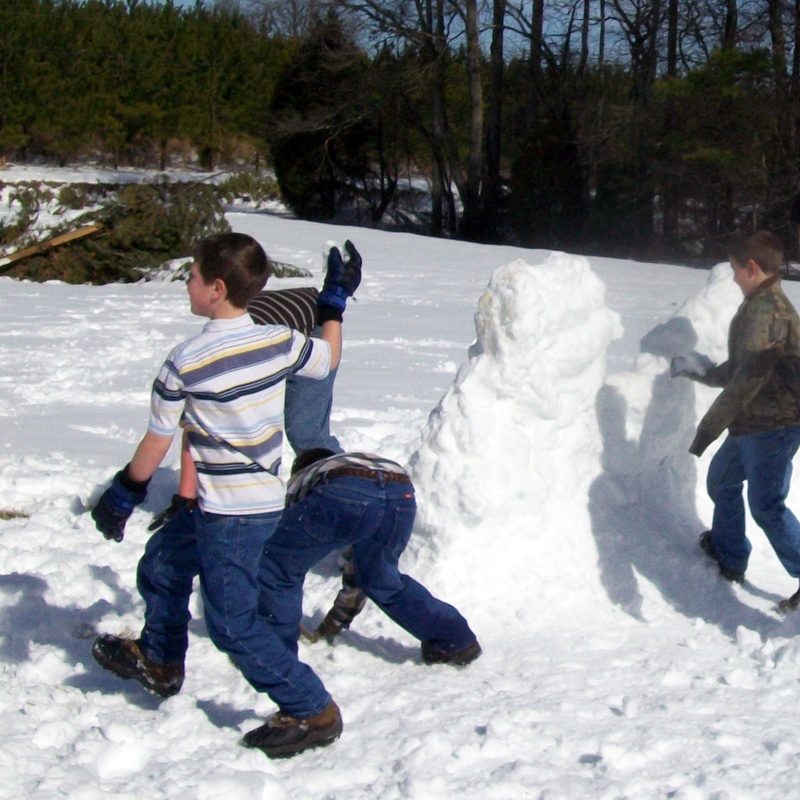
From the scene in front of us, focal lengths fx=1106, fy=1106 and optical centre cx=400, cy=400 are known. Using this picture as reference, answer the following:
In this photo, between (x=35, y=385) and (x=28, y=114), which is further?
(x=28, y=114)

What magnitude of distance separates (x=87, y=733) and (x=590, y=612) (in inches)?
73.9

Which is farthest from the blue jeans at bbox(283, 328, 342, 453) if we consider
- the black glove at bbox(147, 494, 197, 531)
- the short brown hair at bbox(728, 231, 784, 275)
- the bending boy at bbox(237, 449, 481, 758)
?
the short brown hair at bbox(728, 231, 784, 275)

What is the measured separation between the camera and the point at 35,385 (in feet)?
25.0

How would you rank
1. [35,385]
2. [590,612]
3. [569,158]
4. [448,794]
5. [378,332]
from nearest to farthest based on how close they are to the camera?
[448,794] < [590,612] < [35,385] < [378,332] < [569,158]

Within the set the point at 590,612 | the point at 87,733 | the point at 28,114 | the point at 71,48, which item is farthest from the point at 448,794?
the point at 71,48

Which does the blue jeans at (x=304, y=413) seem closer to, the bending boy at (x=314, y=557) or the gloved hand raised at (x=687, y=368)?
the bending boy at (x=314, y=557)

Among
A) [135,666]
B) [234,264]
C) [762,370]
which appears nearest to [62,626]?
[135,666]

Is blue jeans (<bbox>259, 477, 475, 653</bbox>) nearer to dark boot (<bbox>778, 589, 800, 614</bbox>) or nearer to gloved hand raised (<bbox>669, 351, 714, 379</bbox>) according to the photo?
gloved hand raised (<bbox>669, 351, 714, 379</bbox>)

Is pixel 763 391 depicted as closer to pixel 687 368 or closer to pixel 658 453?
pixel 687 368

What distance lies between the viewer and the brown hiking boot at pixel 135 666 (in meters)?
3.27

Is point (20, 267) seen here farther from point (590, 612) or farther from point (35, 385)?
point (590, 612)

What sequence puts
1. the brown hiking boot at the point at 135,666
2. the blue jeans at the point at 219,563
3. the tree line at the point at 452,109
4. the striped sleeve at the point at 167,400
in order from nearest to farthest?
the striped sleeve at the point at 167,400 < the blue jeans at the point at 219,563 < the brown hiking boot at the point at 135,666 < the tree line at the point at 452,109

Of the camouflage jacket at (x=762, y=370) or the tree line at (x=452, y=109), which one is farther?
the tree line at (x=452, y=109)

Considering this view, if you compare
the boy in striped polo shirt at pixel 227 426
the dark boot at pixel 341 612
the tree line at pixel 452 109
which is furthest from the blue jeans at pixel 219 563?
the tree line at pixel 452 109
